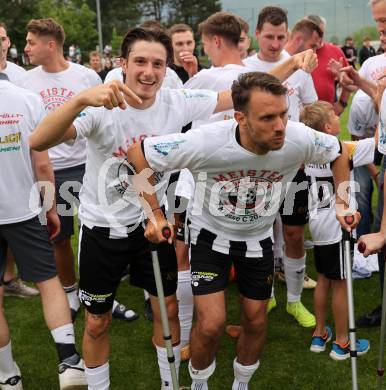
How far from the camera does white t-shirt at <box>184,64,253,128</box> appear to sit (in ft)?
15.6

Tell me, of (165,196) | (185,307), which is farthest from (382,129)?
(185,307)

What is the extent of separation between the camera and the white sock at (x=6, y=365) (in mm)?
3852

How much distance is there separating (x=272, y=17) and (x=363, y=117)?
1438 millimetres

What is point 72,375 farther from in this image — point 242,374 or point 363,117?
point 363,117

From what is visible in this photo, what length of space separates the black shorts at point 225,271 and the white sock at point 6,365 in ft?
4.67

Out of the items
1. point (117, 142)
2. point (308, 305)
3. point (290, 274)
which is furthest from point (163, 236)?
point (308, 305)

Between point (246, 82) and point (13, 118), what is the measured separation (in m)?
1.55

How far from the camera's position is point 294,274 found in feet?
16.3

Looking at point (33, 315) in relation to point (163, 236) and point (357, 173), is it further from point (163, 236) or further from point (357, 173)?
point (357, 173)

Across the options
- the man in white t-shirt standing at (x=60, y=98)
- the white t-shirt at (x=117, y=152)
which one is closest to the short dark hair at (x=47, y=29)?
the man in white t-shirt standing at (x=60, y=98)

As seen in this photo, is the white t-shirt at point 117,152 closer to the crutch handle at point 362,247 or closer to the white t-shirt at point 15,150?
the white t-shirt at point 15,150

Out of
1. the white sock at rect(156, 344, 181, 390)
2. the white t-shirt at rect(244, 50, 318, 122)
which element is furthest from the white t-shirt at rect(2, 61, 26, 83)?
the white sock at rect(156, 344, 181, 390)

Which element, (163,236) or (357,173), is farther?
(357,173)

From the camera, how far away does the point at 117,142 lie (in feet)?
11.0
